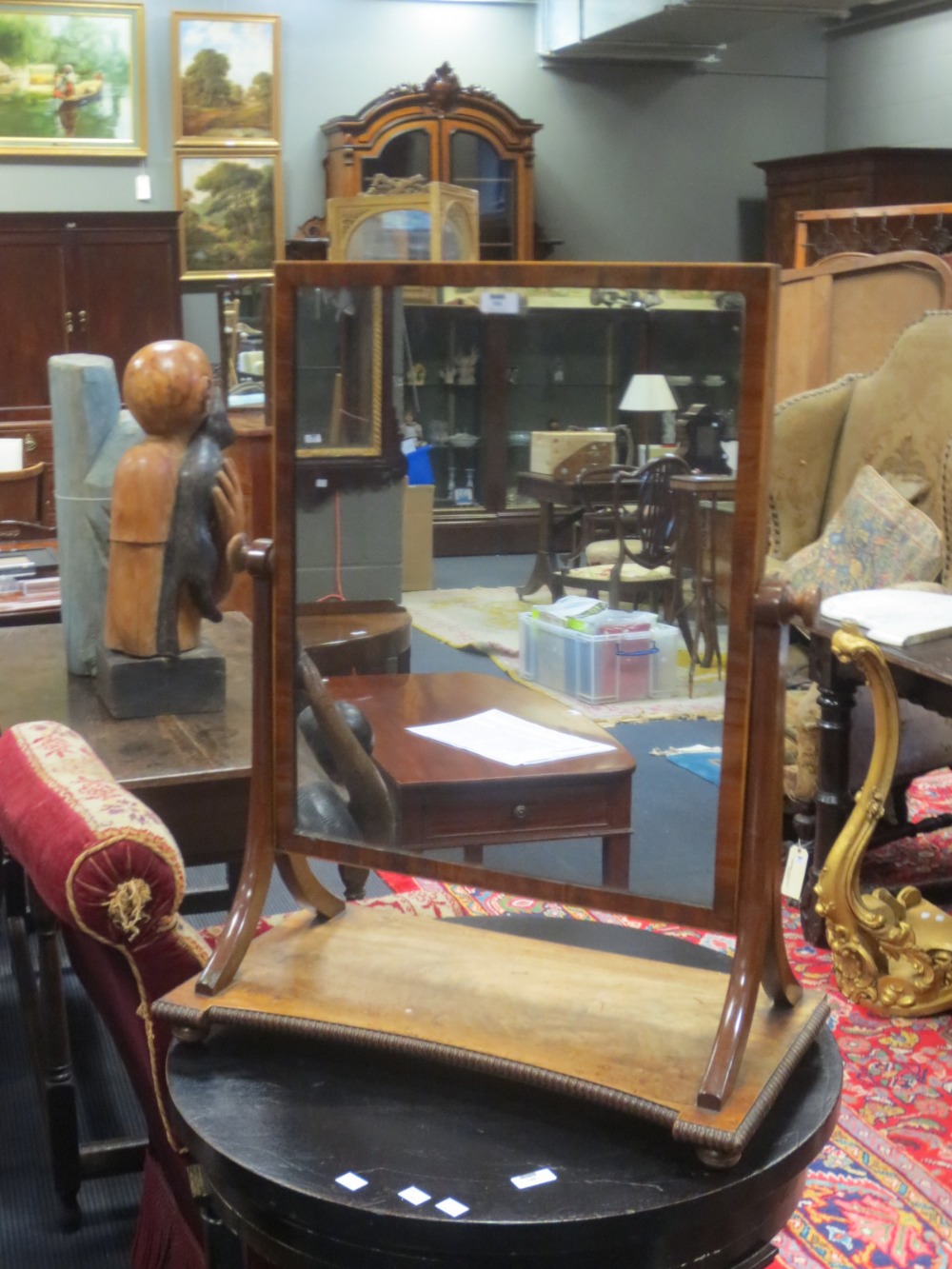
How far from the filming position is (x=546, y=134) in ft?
30.6

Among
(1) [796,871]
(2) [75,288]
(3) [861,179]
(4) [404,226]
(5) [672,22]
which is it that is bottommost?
(1) [796,871]

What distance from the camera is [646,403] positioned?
124 cm

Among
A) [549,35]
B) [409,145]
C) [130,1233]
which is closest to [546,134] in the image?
[549,35]

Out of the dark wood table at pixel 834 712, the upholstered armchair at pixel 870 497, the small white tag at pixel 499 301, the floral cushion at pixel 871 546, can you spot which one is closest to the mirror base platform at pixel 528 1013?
the small white tag at pixel 499 301

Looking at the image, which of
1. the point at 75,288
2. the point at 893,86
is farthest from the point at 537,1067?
the point at 893,86

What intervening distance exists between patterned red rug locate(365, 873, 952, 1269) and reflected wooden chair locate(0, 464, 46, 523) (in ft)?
8.76

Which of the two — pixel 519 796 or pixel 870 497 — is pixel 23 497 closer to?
pixel 870 497

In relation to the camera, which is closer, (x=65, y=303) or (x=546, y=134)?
(x=65, y=303)

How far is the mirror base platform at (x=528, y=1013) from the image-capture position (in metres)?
1.14

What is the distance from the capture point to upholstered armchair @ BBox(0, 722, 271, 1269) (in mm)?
1351

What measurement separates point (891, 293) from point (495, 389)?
5089mm

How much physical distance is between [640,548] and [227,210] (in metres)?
7.83

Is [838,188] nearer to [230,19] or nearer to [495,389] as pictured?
[230,19]

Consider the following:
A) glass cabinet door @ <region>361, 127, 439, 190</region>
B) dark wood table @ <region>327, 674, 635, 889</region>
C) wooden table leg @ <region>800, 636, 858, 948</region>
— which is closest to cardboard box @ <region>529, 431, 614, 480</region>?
dark wood table @ <region>327, 674, 635, 889</region>
